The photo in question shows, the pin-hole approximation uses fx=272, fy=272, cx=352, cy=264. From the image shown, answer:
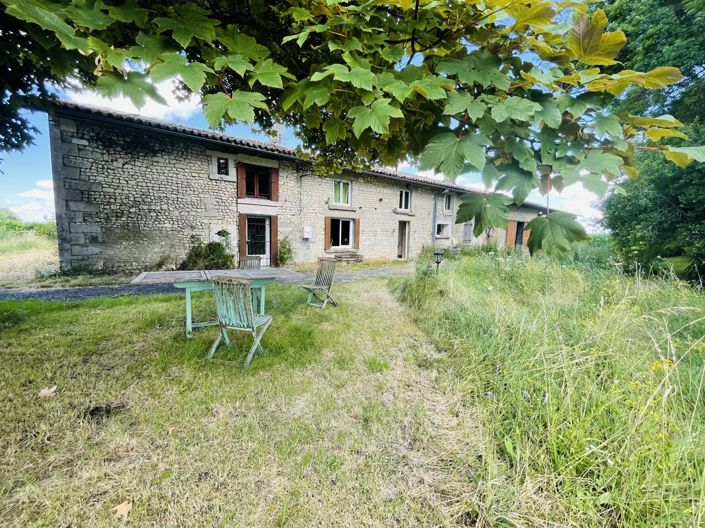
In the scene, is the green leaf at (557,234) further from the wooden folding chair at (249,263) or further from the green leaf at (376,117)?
the wooden folding chair at (249,263)

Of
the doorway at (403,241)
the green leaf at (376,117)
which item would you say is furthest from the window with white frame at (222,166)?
the green leaf at (376,117)

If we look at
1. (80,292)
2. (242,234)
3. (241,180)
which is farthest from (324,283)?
(241,180)

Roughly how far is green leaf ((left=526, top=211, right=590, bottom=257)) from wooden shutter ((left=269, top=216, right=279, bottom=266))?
10086mm

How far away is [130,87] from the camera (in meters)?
1.15

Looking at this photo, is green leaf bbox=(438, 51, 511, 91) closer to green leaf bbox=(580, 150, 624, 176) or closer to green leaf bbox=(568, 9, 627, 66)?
green leaf bbox=(568, 9, 627, 66)

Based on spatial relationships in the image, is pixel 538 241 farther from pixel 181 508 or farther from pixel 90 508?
pixel 90 508

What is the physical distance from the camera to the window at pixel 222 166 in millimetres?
9172

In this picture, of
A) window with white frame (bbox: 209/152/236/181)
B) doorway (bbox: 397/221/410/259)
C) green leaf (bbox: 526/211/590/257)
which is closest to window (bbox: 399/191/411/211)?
doorway (bbox: 397/221/410/259)

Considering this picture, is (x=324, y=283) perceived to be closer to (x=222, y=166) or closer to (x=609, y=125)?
(x=609, y=125)

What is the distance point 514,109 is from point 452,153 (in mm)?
298

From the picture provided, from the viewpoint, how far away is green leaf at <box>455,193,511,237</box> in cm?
122

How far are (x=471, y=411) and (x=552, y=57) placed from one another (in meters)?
2.51

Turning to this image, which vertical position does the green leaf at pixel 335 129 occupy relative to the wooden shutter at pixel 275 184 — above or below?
below

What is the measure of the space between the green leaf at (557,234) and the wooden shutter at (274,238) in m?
10.1
